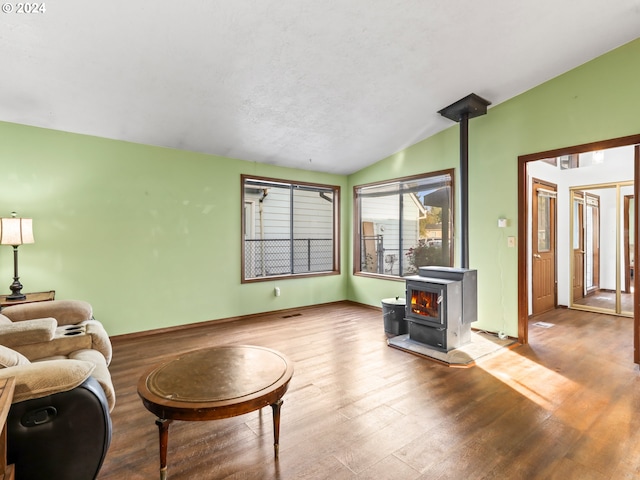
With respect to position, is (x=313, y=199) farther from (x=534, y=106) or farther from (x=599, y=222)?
(x=599, y=222)

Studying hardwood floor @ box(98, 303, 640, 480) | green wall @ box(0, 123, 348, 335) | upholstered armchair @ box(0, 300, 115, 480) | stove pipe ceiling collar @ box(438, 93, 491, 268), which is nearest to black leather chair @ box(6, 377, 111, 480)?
upholstered armchair @ box(0, 300, 115, 480)

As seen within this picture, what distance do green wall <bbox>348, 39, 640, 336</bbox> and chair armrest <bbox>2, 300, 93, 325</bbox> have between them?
4.58m

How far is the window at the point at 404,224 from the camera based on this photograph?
4.96 meters

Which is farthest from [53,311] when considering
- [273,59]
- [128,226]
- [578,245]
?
[578,245]

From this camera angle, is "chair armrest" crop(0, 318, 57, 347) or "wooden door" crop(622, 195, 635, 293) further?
"wooden door" crop(622, 195, 635, 293)

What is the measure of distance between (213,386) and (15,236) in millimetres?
2975

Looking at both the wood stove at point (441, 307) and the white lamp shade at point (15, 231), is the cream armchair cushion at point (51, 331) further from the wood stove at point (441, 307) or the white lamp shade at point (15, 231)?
the wood stove at point (441, 307)

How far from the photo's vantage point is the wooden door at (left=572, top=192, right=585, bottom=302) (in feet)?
19.4

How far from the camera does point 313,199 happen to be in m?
8.18

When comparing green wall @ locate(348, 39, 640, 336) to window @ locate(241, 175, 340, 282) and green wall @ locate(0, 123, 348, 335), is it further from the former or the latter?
green wall @ locate(0, 123, 348, 335)

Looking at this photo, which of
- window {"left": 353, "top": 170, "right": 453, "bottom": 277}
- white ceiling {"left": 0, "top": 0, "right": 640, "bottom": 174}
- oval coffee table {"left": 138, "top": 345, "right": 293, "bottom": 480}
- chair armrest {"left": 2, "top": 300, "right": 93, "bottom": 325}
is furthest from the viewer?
window {"left": 353, "top": 170, "right": 453, "bottom": 277}

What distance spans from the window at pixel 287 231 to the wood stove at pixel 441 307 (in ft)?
8.56

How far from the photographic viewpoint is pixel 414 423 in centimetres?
231

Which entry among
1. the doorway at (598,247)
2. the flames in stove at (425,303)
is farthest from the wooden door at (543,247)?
the flames in stove at (425,303)
